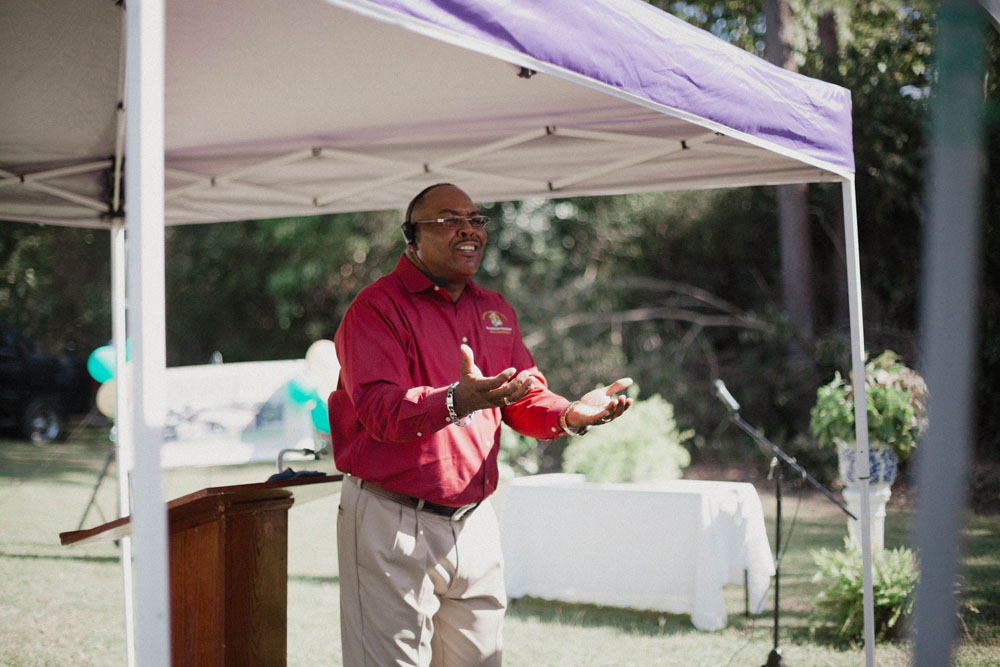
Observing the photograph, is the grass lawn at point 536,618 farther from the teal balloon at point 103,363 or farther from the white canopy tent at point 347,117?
the teal balloon at point 103,363

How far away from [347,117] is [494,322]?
1.29 m

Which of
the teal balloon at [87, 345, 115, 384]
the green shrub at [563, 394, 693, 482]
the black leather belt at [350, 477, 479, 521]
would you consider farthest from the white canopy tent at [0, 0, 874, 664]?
the teal balloon at [87, 345, 115, 384]

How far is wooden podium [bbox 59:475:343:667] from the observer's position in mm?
2951

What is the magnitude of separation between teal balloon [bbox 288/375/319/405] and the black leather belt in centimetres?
635

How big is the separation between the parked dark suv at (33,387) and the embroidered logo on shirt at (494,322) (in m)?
13.4

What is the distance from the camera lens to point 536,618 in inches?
223

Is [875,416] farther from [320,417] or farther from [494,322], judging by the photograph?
[320,417]

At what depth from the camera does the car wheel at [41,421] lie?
585 inches

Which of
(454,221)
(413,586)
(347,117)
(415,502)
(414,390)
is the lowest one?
(413,586)

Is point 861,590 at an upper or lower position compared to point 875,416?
lower

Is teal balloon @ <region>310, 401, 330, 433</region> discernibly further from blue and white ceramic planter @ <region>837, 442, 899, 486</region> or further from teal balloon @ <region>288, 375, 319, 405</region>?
blue and white ceramic planter @ <region>837, 442, 899, 486</region>

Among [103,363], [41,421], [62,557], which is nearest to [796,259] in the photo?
[103,363]

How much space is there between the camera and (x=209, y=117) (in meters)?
3.87

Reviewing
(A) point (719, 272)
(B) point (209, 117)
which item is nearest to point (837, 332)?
(A) point (719, 272)
